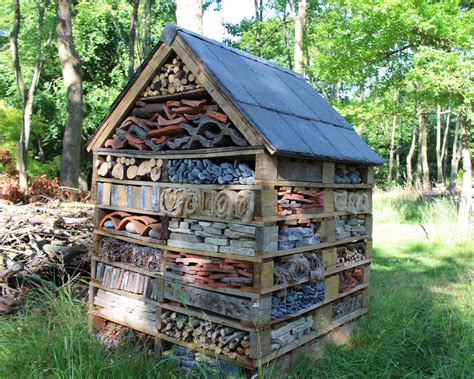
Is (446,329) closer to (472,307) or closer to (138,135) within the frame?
(472,307)

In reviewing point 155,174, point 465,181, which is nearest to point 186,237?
point 155,174

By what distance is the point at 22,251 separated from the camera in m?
5.69

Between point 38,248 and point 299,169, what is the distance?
364 cm

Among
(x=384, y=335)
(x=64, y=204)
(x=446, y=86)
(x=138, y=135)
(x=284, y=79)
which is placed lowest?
(x=384, y=335)

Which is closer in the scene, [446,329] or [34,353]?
[34,353]

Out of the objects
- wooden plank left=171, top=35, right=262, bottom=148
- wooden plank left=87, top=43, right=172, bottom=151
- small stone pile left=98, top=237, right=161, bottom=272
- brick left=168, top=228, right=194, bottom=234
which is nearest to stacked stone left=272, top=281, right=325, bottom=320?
brick left=168, top=228, right=194, bottom=234

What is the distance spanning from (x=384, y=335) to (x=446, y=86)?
7840mm

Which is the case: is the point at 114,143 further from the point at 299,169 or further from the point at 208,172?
the point at 299,169

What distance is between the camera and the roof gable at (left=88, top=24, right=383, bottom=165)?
3541mm

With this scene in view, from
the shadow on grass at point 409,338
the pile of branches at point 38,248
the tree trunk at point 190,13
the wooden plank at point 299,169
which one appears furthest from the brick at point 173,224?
the tree trunk at point 190,13

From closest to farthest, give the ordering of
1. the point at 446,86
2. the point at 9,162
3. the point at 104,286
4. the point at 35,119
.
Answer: the point at 104,286, the point at 446,86, the point at 9,162, the point at 35,119

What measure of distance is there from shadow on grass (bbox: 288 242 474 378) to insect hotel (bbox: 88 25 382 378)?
9.3 inches

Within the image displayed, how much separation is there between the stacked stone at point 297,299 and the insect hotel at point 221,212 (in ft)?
0.05

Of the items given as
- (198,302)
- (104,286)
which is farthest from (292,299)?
(104,286)
